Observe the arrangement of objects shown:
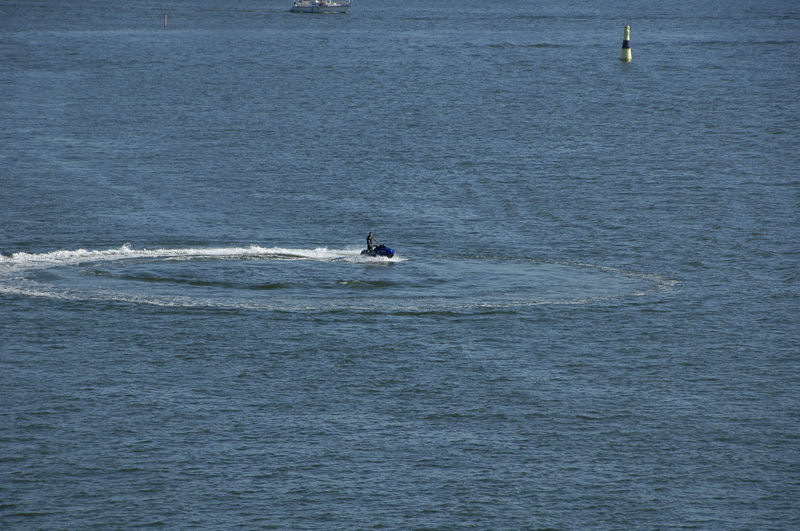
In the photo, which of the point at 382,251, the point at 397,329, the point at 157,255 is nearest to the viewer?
the point at 397,329

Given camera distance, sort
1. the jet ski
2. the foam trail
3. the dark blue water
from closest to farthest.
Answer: the dark blue water
the jet ski
the foam trail

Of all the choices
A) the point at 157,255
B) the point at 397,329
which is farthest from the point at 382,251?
the point at 157,255

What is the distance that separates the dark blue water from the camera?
2090 inches

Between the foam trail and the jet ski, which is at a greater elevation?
the jet ski

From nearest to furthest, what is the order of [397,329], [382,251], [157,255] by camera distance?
[397,329], [382,251], [157,255]

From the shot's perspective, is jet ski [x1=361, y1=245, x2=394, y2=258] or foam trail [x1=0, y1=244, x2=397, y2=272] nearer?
jet ski [x1=361, y1=245, x2=394, y2=258]

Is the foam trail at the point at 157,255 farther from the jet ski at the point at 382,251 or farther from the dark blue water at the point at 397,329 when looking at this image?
the jet ski at the point at 382,251

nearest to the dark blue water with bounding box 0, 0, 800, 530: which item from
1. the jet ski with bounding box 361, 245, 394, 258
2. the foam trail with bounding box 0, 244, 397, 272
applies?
→ the foam trail with bounding box 0, 244, 397, 272

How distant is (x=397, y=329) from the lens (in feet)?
239

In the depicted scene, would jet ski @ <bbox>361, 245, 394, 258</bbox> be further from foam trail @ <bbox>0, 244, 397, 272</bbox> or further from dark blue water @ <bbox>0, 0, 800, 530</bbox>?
foam trail @ <bbox>0, 244, 397, 272</bbox>

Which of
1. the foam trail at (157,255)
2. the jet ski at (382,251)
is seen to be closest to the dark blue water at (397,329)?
the foam trail at (157,255)

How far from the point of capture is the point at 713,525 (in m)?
50.2

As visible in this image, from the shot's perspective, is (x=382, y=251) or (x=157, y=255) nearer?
(x=382, y=251)

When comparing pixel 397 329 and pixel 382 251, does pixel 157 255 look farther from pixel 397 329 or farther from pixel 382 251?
pixel 397 329
